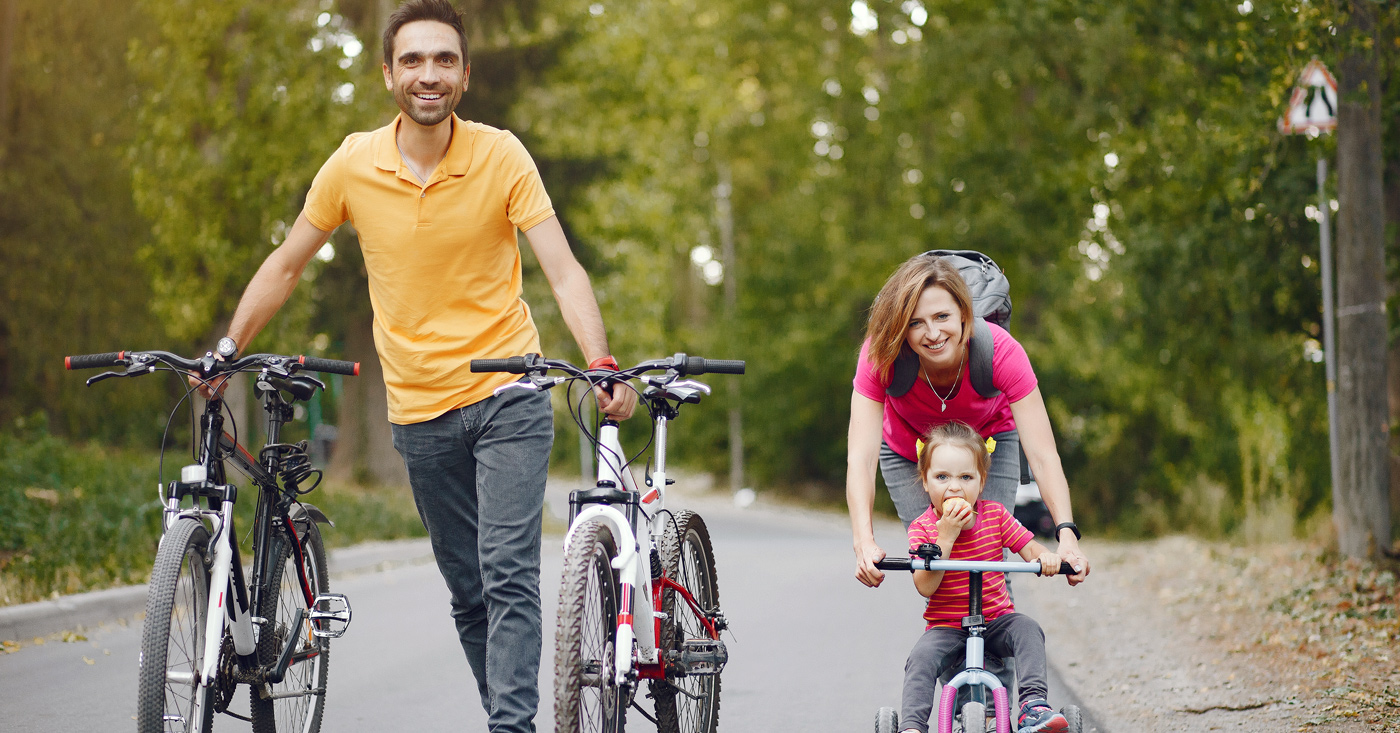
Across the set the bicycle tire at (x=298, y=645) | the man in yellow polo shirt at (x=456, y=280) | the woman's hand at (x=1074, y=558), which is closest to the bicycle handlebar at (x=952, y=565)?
the woman's hand at (x=1074, y=558)

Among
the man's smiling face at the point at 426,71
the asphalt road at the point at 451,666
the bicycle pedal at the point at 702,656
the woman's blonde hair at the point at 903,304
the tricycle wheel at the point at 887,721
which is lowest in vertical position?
the asphalt road at the point at 451,666

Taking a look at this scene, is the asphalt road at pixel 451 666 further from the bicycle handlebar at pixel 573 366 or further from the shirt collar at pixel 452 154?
the shirt collar at pixel 452 154

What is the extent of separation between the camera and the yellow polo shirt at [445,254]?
4.05 metres

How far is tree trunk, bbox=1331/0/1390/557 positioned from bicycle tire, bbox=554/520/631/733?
7.29m

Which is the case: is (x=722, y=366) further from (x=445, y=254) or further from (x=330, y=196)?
(x=330, y=196)

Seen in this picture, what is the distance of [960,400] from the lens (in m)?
4.31

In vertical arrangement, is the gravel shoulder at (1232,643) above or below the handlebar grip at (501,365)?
below

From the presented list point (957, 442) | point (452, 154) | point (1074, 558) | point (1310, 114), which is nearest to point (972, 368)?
point (957, 442)

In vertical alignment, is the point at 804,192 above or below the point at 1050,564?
above

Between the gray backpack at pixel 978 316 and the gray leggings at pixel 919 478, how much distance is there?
0.36 metres

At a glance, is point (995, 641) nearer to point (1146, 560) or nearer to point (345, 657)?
point (345, 657)

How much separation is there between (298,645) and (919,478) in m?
2.15

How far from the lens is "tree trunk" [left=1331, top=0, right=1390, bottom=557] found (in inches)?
369

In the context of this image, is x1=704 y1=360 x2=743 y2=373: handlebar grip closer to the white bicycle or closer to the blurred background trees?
the white bicycle
